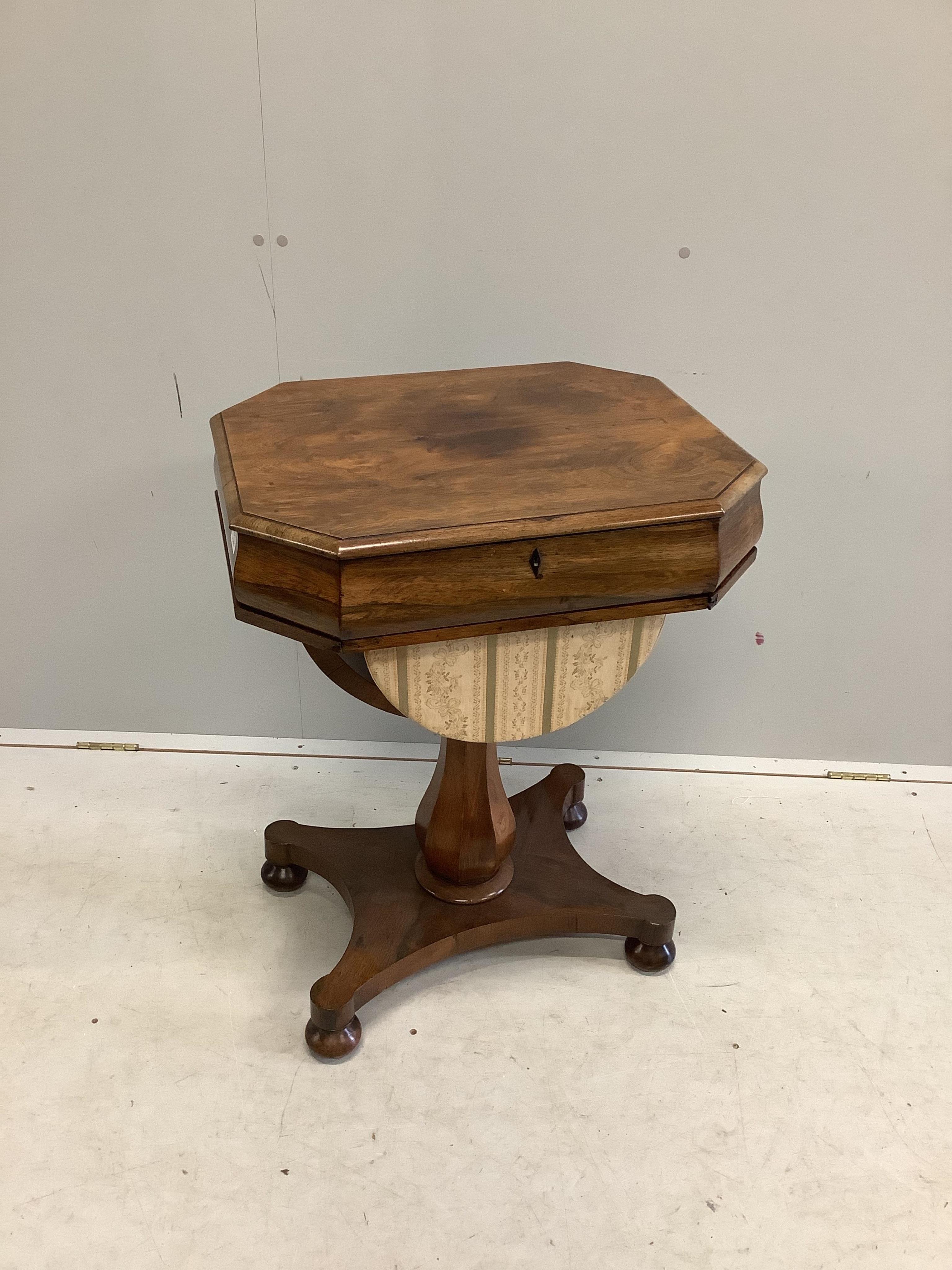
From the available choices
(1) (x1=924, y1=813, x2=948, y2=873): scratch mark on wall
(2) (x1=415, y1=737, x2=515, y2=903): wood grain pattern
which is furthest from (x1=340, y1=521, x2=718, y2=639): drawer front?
(1) (x1=924, y1=813, x2=948, y2=873): scratch mark on wall

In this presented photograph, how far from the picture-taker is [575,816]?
7.55ft

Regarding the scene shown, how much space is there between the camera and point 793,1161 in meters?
1.62

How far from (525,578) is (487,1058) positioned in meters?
0.84

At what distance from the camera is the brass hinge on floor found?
8.16 ft

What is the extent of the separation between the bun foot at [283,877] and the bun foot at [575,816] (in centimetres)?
54

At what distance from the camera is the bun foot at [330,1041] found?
176cm

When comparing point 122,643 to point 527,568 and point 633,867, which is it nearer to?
point 633,867

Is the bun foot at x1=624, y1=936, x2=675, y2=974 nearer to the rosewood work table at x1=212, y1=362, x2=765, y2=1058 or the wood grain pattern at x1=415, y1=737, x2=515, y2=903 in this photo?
the rosewood work table at x1=212, y1=362, x2=765, y2=1058

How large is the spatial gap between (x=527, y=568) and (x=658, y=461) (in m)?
0.29

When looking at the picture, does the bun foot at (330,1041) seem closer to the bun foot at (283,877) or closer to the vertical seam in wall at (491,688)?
the bun foot at (283,877)

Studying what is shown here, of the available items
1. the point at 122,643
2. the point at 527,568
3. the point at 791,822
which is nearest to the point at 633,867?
the point at 791,822

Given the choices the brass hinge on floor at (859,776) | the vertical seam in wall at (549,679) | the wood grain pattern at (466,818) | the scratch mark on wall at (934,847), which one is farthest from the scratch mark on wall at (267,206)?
the scratch mark on wall at (934,847)

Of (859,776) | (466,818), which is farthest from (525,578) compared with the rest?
(859,776)

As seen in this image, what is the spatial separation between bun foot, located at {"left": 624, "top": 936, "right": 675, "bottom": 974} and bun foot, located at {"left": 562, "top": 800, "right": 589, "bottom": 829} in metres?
0.37
